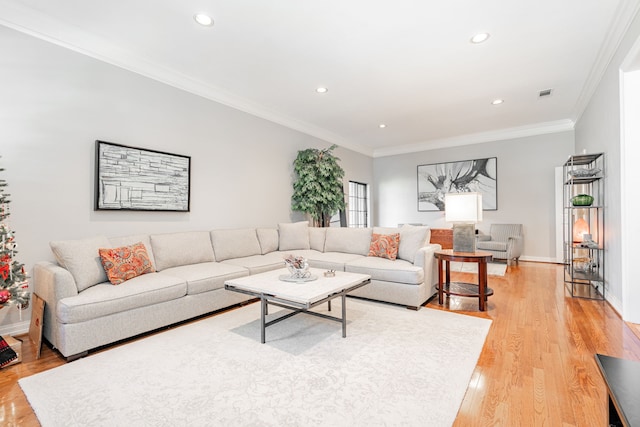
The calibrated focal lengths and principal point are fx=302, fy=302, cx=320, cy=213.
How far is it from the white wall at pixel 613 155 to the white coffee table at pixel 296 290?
8.57 feet

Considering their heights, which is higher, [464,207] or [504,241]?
[464,207]

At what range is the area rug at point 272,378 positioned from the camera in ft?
5.11

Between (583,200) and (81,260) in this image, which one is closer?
(81,260)

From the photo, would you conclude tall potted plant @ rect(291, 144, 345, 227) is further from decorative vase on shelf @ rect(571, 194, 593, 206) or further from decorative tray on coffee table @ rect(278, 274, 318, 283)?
decorative vase on shelf @ rect(571, 194, 593, 206)

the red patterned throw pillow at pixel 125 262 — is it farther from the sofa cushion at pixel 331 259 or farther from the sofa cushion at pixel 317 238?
the sofa cushion at pixel 317 238

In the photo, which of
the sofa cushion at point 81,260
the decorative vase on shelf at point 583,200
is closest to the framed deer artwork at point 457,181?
the decorative vase on shelf at point 583,200

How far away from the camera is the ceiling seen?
261 centimetres

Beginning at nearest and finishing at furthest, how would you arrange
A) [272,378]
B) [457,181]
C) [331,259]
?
1. [272,378]
2. [331,259]
3. [457,181]

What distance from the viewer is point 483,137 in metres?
6.70

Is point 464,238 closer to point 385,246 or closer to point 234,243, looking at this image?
point 385,246

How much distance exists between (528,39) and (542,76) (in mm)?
1150

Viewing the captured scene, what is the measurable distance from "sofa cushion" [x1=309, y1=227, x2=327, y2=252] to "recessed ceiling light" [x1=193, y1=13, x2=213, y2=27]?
3.03 m

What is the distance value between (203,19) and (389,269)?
3050 millimetres

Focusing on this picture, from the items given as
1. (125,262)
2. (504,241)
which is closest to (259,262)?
(125,262)
